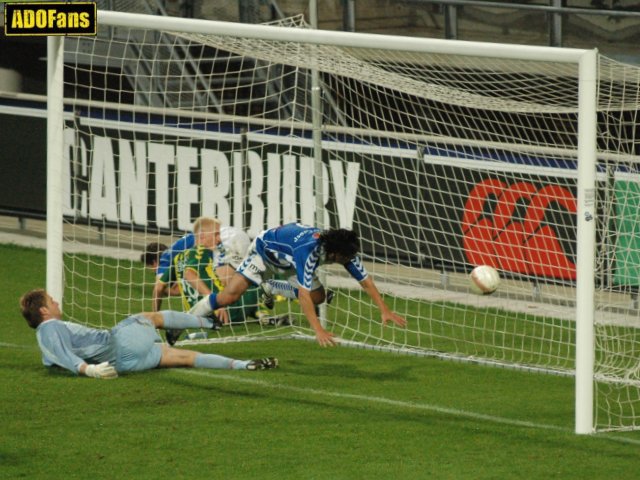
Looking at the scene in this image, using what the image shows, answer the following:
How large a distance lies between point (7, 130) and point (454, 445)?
1081cm

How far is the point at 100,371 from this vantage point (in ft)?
38.5

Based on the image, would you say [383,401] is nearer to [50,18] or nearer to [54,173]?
[54,173]

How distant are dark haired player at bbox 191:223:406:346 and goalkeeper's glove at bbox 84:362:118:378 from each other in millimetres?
1366

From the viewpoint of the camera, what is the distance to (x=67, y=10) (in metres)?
11.5

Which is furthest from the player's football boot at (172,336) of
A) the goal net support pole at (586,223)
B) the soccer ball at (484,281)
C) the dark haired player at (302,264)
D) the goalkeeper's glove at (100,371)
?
the goal net support pole at (586,223)

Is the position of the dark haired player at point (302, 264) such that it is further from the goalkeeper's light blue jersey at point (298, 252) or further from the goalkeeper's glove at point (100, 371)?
the goalkeeper's glove at point (100, 371)

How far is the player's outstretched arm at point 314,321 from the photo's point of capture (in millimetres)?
11227

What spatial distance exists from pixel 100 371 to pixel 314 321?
1826 mm

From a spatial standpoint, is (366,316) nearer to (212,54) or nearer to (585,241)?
(585,241)

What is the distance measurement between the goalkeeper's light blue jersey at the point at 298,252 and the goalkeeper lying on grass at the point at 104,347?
3.11 ft

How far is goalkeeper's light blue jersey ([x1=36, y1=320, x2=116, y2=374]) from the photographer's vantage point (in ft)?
38.1

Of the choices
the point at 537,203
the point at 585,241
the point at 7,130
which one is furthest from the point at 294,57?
the point at 7,130

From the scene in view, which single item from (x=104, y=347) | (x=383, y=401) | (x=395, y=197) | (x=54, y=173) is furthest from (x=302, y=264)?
(x=395, y=197)

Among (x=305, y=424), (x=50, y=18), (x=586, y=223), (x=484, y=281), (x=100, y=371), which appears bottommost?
(x=305, y=424)
